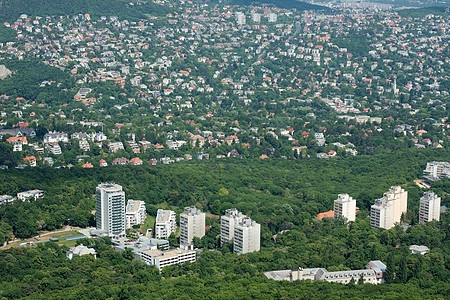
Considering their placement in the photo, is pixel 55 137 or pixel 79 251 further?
pixel 55 137

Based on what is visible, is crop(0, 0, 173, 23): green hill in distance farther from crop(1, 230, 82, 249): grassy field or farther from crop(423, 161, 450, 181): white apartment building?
crop(1, 230, 82, 249): grassy field

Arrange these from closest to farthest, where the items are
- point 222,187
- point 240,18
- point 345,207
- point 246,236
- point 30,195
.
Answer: point 246,236 → point 30,195 → point 345,207 → point 222,187 → point 240,18

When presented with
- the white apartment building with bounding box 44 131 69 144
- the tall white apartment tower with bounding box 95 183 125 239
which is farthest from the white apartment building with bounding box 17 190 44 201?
the white apartment building with bounding box 44 131 69 144

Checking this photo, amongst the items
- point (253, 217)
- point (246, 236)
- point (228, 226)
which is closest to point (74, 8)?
point (253, 217)

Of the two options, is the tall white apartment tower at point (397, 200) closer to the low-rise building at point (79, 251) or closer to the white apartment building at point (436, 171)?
the white apartment building at point (436, 171)

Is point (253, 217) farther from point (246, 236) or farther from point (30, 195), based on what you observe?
point (30, 195)

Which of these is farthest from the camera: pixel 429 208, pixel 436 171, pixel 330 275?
pixel 436 171

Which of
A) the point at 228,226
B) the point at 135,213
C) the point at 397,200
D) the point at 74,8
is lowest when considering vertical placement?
the point at 135,213
